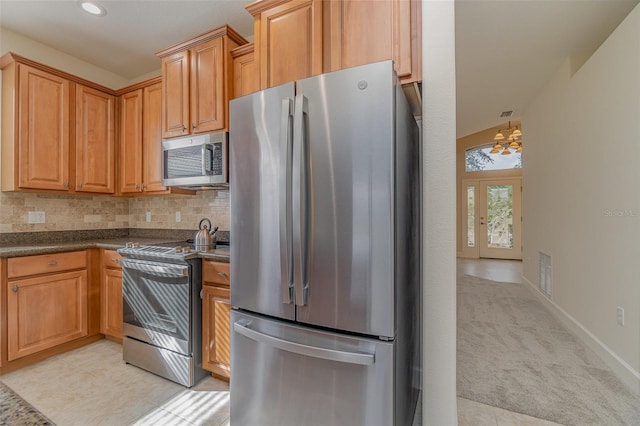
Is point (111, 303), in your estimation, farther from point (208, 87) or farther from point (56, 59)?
point (56, 59)

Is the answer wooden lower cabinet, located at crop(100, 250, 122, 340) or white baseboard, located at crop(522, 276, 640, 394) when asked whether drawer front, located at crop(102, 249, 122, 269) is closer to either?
wooden lower cabinet, located at crop(100, 250, 122, 340)

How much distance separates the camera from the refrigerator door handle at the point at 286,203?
134 centimetres

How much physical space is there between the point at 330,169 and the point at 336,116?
0.73 feet

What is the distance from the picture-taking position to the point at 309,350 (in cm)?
129

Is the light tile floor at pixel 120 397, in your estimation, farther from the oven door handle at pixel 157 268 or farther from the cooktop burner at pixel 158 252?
the cooktop burner at pixel 158 252

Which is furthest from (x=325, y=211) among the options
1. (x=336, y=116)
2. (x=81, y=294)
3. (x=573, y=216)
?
(x=573, y=216)

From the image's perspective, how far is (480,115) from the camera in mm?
5199

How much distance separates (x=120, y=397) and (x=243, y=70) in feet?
8.05

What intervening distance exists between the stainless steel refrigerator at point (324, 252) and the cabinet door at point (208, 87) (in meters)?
0.99

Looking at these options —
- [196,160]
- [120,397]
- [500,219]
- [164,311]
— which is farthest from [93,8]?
[500,219]

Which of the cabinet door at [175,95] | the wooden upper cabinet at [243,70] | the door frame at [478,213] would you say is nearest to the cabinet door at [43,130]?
the cabinet door at [175,95]

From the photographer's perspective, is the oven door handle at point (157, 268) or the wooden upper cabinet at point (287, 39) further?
the oven door handle at point (157, 268)

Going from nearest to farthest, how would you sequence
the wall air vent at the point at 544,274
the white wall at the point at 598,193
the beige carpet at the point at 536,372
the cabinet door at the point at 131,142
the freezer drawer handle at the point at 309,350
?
the freezer drawer handle at the point at 309,350, the beige carpet at the point at 536,372, the white wall at the point at 598,193, the cabinet door at the point at 131,142, the wall air vent at the point at 544,274

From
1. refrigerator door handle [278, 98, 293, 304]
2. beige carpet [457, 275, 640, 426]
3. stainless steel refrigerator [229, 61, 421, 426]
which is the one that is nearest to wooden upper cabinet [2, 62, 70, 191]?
stainless steel refrigerator [229, 61, 421, 426]
